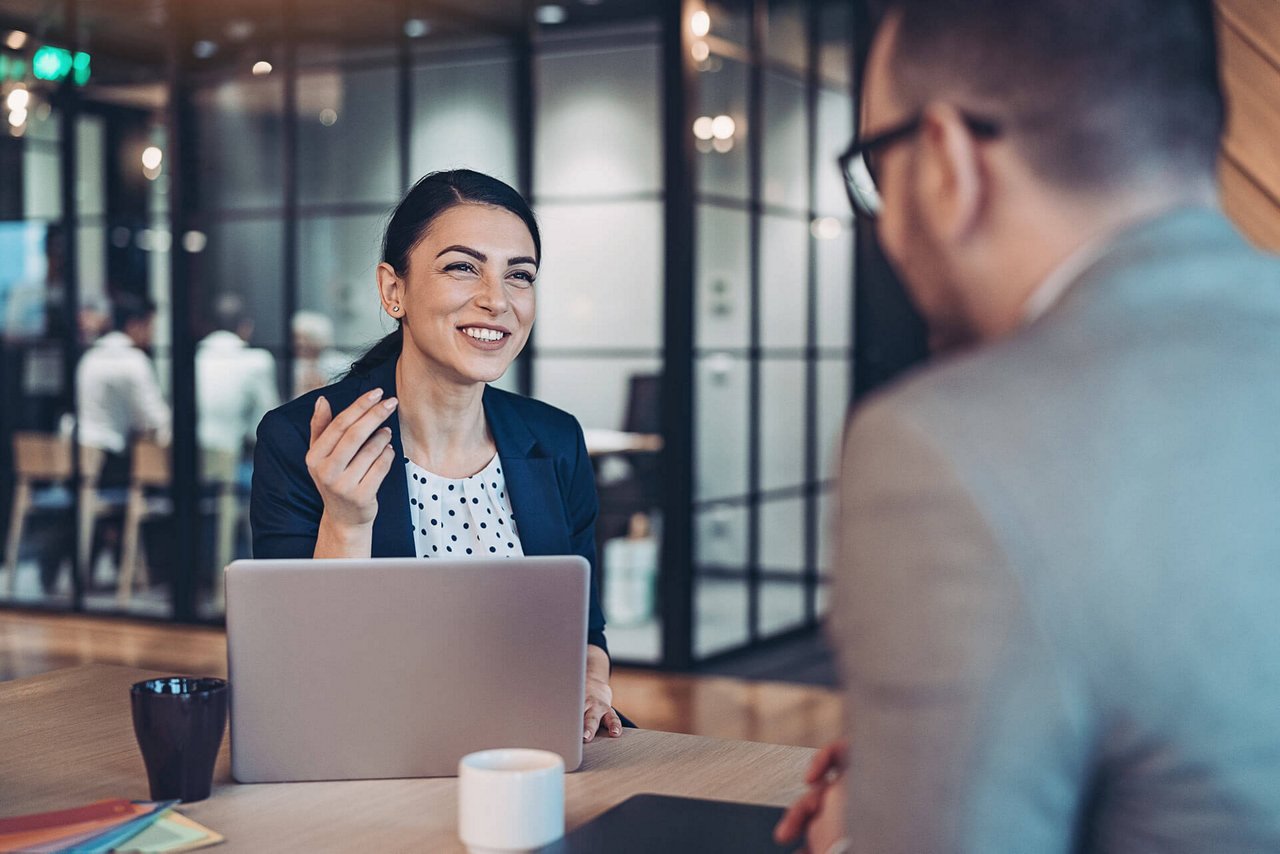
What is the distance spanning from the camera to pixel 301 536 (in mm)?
1869

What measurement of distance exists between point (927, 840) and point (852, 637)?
110 millimetres

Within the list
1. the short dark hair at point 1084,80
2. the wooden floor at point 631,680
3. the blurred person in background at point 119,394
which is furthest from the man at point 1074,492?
the blurred person in background at point 119,394

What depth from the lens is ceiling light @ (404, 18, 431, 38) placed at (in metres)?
5.79

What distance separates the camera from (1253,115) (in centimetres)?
195

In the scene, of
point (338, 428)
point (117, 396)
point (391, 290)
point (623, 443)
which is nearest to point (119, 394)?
point (117, 396)

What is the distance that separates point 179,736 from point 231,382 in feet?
17.3

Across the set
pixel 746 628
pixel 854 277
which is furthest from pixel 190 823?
A: pixel 854 277

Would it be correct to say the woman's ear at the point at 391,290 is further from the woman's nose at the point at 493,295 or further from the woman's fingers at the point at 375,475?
the woman's fingers at the point at 375,475

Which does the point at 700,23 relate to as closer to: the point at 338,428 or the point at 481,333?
the point at 481,333

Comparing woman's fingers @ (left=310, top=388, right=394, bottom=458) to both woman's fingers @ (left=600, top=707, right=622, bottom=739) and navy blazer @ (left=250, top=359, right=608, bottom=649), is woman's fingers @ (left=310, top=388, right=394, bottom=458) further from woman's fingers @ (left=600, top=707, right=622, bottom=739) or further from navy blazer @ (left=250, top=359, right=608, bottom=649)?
woman's fingers @ (left=600, top=707, right=622, bottom=739)

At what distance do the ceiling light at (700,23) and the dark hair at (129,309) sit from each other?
2978mm

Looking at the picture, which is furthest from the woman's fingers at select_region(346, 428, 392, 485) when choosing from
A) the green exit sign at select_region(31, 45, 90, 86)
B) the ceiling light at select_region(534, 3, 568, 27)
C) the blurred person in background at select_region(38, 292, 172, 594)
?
the green exit sign at select_region(31, 45, 90, 86)

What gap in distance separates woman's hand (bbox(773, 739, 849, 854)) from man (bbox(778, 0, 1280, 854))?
0.55 ft

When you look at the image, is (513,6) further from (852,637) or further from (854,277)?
(852,637)
